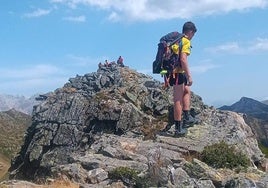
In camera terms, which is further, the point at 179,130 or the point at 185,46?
the point at 179,130

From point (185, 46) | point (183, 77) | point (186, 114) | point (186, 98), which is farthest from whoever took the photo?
point (186, 114)

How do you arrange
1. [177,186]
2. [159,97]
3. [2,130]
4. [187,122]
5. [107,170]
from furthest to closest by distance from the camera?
[2,130] → [159,97] → [187,122] → [107,170] → [177,186]

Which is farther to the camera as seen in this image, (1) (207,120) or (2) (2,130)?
(2) (2,130)

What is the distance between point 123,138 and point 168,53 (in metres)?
3.49

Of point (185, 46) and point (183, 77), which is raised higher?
point (185, 46)

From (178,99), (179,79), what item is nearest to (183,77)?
(179,79)

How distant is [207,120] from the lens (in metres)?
19.4

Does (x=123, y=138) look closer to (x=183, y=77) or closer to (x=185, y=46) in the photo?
(x=183, y=77)

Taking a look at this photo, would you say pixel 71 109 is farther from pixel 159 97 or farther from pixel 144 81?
pixel 159 97

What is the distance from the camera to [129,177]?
460 inches

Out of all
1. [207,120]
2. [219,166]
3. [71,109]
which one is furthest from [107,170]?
[71,109]

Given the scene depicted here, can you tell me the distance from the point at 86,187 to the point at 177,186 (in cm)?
221

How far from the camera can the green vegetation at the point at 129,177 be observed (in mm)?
11266

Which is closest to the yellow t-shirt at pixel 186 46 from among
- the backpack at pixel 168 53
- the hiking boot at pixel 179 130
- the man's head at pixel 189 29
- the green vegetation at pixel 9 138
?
the backpack at pixel 168 53
